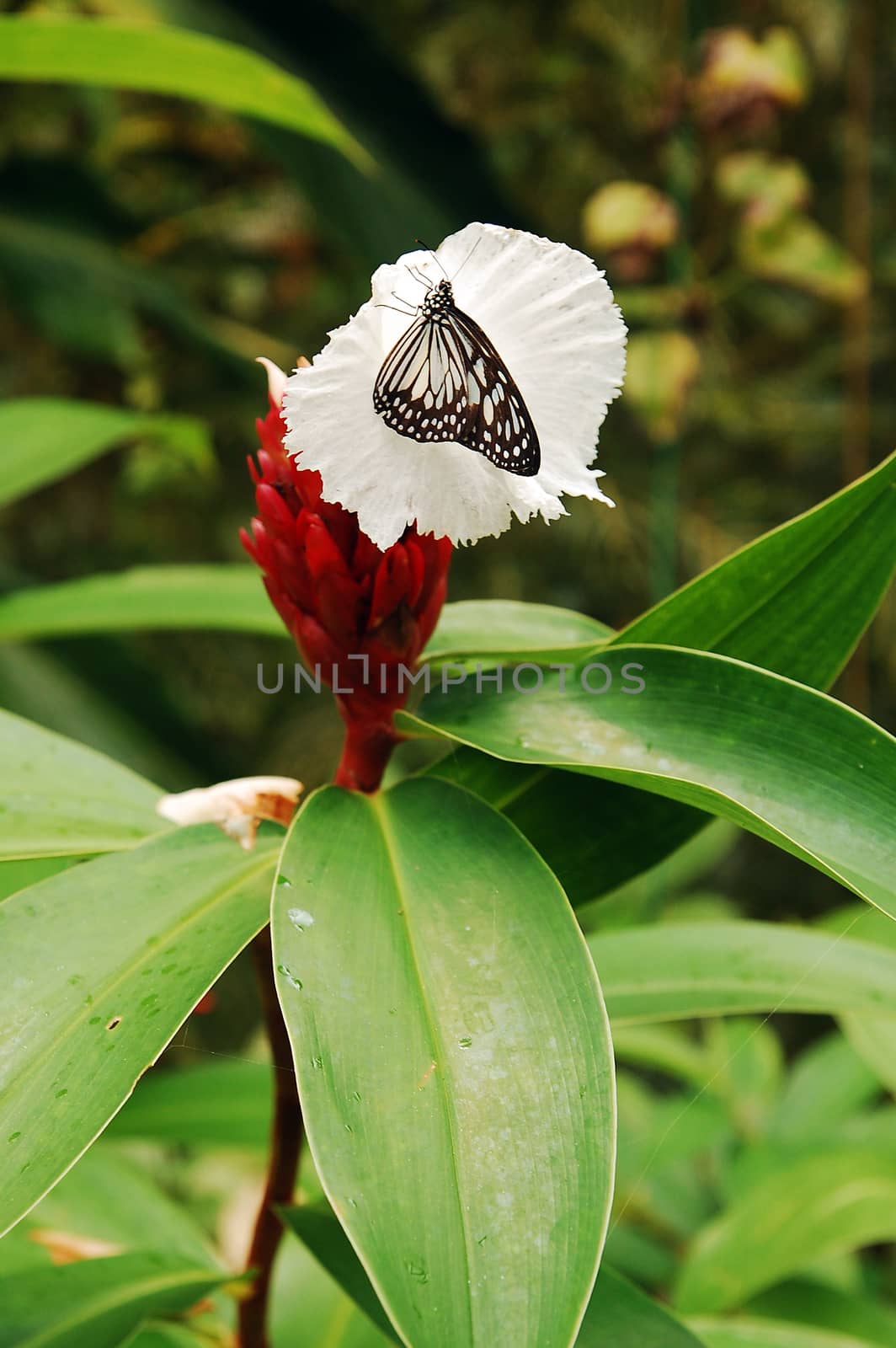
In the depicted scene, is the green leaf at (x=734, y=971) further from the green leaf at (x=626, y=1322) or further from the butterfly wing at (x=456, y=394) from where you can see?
the butterfly wing at (x=456, y=394)

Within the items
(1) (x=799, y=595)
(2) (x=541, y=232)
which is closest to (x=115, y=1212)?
(1) (x=799, y=595)

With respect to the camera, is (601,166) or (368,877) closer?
(368,877)

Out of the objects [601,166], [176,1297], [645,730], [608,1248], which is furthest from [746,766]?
[601,166]

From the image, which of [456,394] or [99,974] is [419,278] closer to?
[456,394]

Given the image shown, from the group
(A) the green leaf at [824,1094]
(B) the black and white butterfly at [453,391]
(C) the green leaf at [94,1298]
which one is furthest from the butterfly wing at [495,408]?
(A) the green leaf at [824,1094]

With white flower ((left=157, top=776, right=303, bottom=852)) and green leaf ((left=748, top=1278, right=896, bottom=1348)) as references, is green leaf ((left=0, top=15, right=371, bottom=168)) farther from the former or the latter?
green leaf ((left=748, top=1278, right=896, bottom=1348))

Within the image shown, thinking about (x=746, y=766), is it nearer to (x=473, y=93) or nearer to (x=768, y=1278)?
(x=768, y=1278)

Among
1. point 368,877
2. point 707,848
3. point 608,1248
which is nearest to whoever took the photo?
point 368,877
